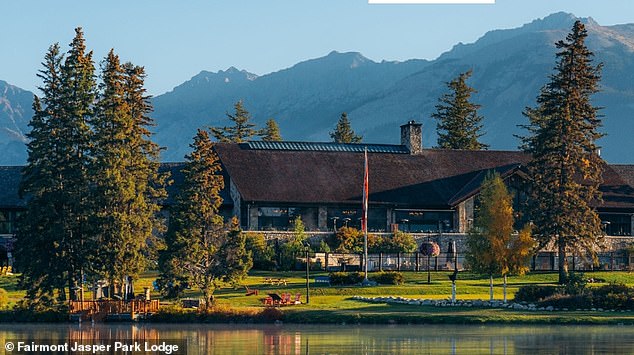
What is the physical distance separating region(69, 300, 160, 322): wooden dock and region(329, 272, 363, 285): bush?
15.7 m

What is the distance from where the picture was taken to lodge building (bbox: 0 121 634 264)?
98.9m

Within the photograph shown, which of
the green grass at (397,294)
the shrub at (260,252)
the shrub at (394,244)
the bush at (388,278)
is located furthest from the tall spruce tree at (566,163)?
the shrub at (260,252)

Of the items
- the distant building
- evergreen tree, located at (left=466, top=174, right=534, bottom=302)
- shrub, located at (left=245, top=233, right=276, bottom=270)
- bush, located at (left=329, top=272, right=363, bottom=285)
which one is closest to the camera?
evergreen tree, located at (left=466, top=174, right=534, bottom=302)

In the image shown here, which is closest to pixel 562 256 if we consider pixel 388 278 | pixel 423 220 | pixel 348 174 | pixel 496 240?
pixel 388 278

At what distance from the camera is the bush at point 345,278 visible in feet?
258

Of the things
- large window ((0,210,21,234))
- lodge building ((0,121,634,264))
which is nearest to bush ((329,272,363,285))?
lodge building ((0,121,634,264))

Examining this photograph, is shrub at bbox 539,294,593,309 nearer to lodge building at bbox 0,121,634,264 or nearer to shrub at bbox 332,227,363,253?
shrub at bbox 332,227,363,253

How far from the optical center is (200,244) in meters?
69.0

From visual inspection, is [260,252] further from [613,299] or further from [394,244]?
[613,299]

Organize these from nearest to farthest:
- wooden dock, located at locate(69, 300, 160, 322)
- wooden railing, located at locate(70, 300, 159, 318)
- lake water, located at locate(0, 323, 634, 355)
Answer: lake water, located at locate(0, 323, 634, 355), wooden dock, located at locate(69, 300, 160, 322), wooden railing, located at locate(70, 300, 159, 318)

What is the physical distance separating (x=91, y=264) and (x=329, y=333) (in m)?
17.6

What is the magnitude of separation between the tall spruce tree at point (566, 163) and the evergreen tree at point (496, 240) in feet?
36.2

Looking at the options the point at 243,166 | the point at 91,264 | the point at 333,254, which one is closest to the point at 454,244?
the point at 333,254
